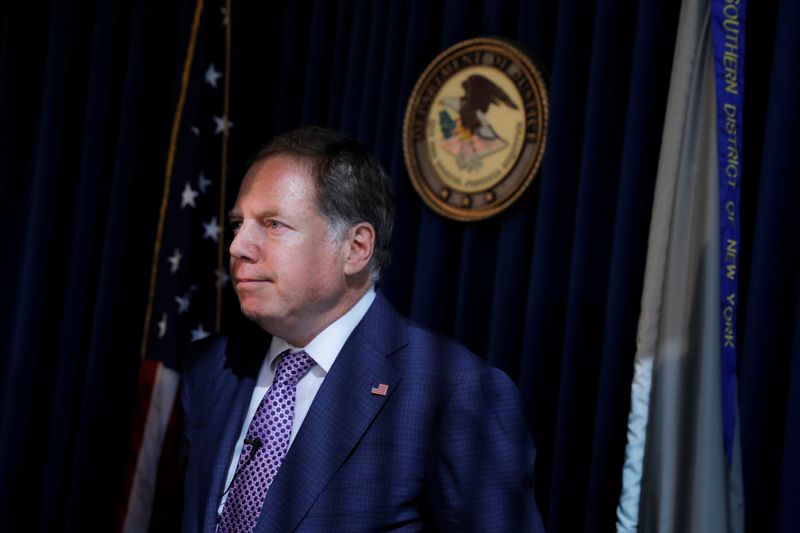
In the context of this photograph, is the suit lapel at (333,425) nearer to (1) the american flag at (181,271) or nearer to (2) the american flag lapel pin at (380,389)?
(2) the american flag lapel pin at (380,389)

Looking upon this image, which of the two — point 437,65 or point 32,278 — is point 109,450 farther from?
point 437,65

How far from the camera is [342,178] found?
1624 millimetres

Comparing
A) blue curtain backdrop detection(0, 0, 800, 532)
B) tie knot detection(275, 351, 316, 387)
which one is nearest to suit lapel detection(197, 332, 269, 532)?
tie knot detection(275, 351, 316, 387)

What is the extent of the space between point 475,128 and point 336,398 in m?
1.07

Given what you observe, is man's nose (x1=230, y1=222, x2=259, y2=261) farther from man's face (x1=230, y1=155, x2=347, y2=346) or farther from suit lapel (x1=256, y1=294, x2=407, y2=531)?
suit lapel (x1=256, y1=294, x2=407, y2=531)

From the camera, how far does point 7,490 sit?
2680 mm

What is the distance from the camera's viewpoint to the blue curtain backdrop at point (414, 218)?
5.28ft

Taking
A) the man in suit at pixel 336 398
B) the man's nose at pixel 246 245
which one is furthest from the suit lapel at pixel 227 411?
the man's nose at pixel 246 245

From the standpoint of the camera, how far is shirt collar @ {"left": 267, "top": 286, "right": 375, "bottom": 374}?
1590mm

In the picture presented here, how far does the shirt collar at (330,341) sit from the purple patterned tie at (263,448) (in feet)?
0.08

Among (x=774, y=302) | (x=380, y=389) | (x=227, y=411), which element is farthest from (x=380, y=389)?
→ (x=774, y=302)

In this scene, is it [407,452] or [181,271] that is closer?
[407,452]

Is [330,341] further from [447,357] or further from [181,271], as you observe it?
[181,271]

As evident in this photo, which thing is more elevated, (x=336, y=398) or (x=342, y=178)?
(x=342, y=178)
